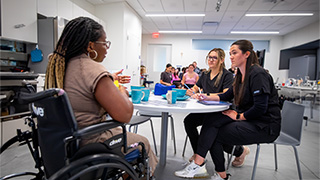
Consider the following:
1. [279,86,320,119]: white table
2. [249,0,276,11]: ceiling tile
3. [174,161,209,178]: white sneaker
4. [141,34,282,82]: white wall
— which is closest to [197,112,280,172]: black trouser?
[174,161,209,178]: white sneaker

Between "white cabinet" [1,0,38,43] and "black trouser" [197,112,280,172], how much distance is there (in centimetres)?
303

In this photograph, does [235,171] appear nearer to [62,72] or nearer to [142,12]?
[62,72]

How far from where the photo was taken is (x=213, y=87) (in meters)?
2.14

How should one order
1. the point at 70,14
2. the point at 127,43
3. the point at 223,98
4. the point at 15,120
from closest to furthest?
the point at 223,98 → the point at 15,120 → the point at 70,14 → the point at 127,43

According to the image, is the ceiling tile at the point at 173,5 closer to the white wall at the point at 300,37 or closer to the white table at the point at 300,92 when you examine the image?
the white table at the point at 300,92

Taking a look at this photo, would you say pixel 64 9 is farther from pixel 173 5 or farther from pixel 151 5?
pixel 173 5

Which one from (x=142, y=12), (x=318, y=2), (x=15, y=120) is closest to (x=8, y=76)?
(x=15, y=120)

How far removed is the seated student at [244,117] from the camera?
1.45 metres

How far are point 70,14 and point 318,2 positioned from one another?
667cm

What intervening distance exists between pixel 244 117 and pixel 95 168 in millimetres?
1206

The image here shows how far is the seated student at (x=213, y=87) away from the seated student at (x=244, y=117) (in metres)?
0.35

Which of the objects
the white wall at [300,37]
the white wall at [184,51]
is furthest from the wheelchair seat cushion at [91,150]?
the white wall at [184,51]

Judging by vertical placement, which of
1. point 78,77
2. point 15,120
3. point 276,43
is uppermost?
point 276,43

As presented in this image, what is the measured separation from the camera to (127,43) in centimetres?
606
